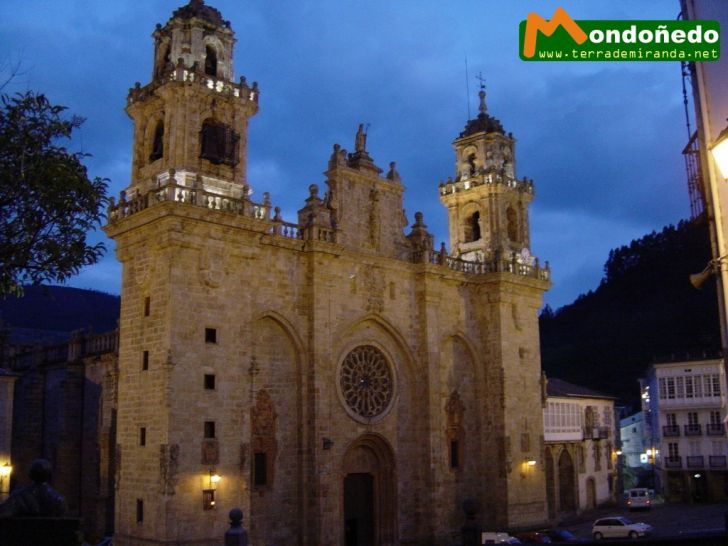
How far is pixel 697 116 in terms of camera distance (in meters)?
12.6

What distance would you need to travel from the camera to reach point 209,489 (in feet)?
→ 80.8

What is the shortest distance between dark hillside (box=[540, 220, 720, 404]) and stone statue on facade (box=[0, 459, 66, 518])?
3059 inches

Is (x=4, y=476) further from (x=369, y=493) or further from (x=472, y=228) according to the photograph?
(x=472, y=228)

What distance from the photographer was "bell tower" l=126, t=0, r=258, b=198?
27406 mm

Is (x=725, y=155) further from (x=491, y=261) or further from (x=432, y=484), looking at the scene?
(x=491, y=261)

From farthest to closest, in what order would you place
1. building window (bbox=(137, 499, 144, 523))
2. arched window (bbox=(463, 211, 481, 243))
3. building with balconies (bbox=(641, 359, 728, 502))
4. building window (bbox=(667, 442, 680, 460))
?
building window (bbox=(667, 442, 680, 460)) < building with balconies (bbox=(641, 359, 728, 502)) < arched window (bbox=(463, 211, 481, 243)) < building window (bbox=(137, 499, 144, 523))

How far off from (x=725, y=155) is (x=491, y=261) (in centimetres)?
2974

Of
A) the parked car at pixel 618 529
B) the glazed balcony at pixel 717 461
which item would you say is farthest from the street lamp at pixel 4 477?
the glazed balcony at pixel 717 461

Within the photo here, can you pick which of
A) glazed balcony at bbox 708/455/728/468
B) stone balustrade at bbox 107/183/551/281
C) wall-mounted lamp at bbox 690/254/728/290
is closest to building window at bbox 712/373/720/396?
glazed balcony at bbox 708/455/728/468

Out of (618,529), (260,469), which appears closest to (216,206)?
(260,469)

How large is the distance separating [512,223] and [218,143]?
18.5 meters

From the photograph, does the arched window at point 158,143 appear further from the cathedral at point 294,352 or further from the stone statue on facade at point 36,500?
the stone statue on facade at point 36,500

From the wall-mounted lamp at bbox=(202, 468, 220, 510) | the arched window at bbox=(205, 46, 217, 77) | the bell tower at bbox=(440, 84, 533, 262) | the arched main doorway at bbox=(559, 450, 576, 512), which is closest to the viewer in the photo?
the wall-mounted lamp at bbox=(202, 468, 220, 510)

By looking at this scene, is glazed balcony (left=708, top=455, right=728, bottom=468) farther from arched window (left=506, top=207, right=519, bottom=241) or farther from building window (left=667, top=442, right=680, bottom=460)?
arched window (left=506, top=207, right=519, bottom=241)
